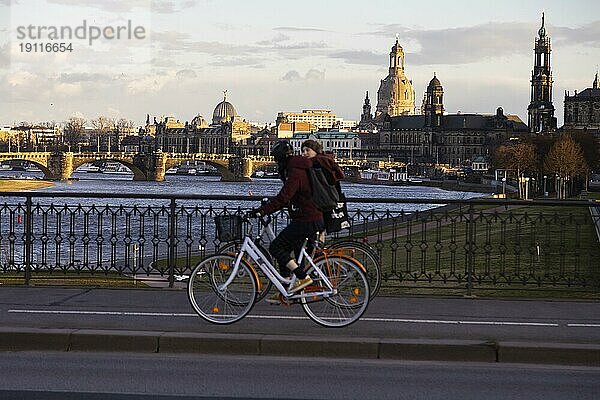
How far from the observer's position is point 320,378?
26.3 feet

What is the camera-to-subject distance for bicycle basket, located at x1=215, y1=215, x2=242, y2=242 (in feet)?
32.3

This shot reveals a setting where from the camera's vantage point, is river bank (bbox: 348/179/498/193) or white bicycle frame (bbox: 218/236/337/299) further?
river bank (bbox: 348/179/498/193)

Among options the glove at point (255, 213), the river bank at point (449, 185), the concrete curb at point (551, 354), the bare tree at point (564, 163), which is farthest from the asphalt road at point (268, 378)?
the river bank at point (449, 185)

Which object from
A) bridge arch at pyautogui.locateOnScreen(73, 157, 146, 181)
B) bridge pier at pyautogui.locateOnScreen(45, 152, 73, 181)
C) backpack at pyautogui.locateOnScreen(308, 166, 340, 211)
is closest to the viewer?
backpack at pyautogui.locateOnScreen(308, 166, 340, 211)

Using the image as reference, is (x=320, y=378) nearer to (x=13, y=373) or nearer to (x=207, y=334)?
(x=207, y=334)

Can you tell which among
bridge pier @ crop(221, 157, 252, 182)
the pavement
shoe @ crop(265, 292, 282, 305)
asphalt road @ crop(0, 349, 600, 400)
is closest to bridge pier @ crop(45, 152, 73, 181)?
bridge pier @ crop(221, 157, 252, 182)

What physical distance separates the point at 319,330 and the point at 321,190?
124cm

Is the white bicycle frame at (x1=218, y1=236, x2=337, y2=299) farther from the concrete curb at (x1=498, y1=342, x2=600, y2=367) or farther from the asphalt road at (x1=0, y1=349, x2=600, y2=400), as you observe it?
the concrete curb at (x1=498, y1=342, x2=600, y2=367)

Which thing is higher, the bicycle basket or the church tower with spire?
the church tower with spire

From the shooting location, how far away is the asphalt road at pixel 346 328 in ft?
30.9

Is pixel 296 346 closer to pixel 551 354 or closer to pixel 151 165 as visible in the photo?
pixel 551 354

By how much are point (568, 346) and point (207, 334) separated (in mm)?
2985

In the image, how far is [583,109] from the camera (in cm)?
17662

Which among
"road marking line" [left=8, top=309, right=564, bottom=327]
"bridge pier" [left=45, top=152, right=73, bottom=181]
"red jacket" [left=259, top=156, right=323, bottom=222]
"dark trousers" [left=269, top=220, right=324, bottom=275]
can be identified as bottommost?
"bridge pier" [left=45, top=152, right=73, bottom=181]
